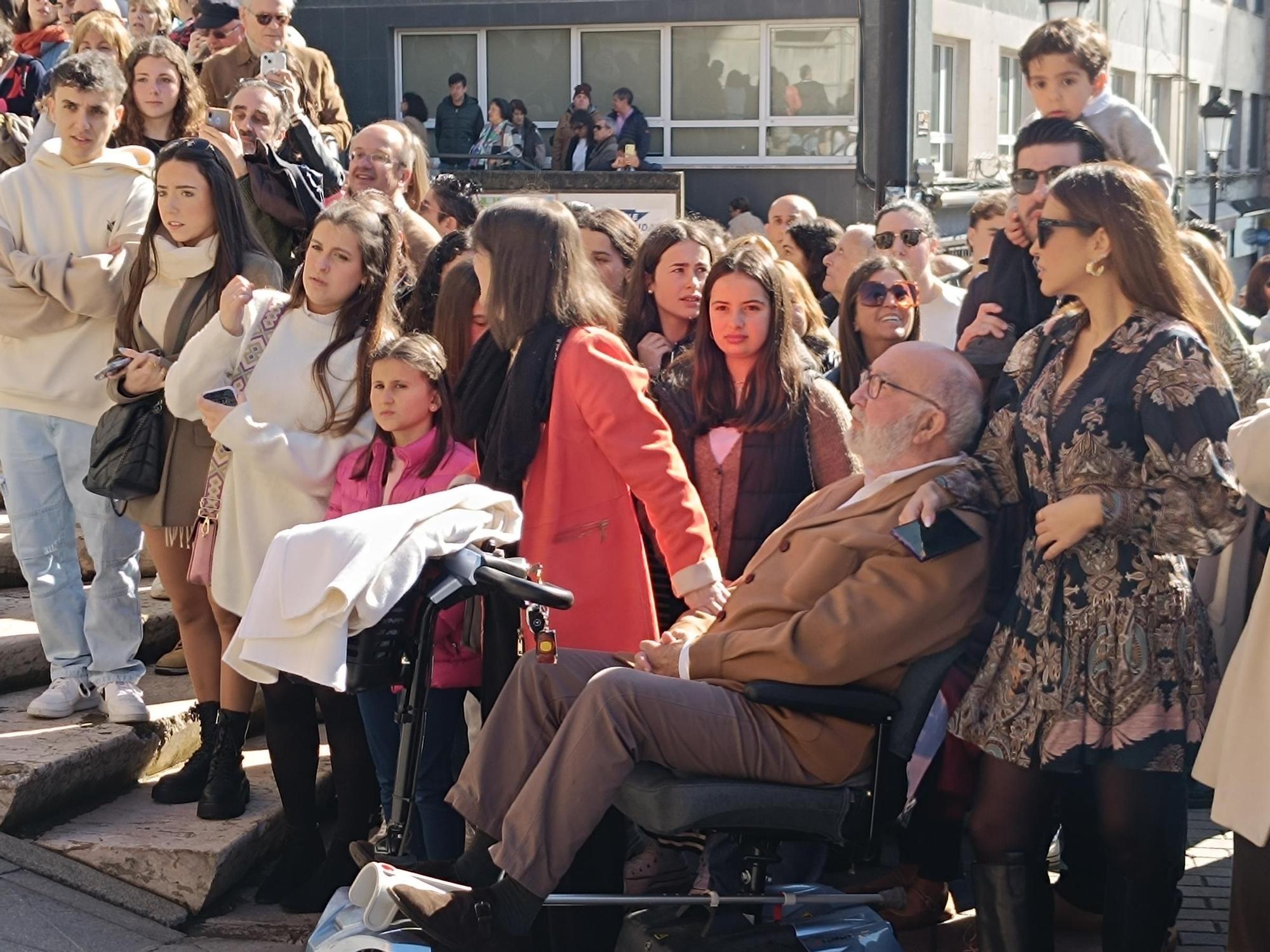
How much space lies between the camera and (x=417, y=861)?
3979mm

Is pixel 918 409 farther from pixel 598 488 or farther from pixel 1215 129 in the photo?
pixel 1215 129

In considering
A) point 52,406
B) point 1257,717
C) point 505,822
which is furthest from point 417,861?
point 52,406

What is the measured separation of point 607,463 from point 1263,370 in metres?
1.75

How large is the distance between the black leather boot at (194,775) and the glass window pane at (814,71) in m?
19.2

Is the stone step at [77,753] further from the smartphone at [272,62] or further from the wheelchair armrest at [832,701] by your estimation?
the smartphone at [272,62]

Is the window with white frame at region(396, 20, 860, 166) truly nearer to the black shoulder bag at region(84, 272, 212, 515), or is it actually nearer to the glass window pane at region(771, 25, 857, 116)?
the glass window pane at region(771, 25, 857, 116)

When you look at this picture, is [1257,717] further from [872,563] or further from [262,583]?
[262,583]

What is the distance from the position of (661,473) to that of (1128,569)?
4.15ft

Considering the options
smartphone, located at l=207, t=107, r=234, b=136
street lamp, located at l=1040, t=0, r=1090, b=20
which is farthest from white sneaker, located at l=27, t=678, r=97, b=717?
street lamp, located at l=1040, t=0, r=1090, b=20

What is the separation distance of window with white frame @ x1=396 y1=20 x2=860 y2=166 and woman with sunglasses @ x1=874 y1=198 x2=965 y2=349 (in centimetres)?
1643

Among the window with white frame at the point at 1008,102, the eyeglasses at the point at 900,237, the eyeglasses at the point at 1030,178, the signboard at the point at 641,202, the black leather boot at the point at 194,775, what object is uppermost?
the window with white frame at the point at 1008,102

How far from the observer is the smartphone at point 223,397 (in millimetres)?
4656

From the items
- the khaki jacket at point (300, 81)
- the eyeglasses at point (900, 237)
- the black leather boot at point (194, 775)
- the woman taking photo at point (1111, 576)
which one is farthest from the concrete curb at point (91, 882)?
the khaki jacket at point (300, 81)

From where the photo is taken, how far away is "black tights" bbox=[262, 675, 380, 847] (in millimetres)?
4574
